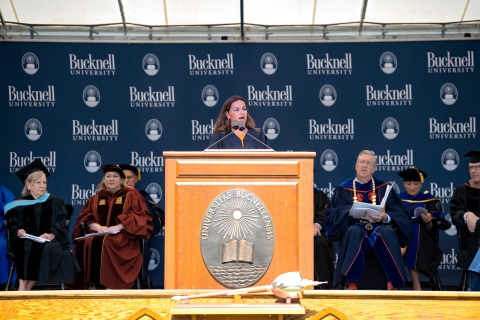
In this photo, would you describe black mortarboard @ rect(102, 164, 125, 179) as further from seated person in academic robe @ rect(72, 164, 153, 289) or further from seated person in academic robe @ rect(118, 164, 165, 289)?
seated person in academic robe @ rect(118, 164, 165, 289)

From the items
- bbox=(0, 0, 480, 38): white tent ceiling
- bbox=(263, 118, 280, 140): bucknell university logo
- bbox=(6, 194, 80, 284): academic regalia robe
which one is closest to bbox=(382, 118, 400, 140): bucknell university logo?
bbox=(0, 0, 480, 38): white tent ceiling

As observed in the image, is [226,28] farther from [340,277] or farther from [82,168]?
[340,277]

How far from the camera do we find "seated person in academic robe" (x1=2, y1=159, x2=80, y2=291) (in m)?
6.44

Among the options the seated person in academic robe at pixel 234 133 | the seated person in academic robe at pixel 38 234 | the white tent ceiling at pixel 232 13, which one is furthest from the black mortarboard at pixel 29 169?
the seated person in academic robe at pixel 234 133

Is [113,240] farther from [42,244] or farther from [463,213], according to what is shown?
[463,213]

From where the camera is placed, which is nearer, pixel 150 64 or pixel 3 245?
pixel 3 245

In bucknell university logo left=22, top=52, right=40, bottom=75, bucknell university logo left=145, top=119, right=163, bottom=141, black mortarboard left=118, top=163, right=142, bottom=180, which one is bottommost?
black mortarboard left=118, top=163, right=142, bottom=180

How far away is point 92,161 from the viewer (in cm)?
786

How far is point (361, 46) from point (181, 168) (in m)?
5.28

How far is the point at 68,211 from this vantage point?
6.95m

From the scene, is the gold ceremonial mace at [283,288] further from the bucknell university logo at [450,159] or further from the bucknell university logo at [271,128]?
the bucknell university logo at [450,159]

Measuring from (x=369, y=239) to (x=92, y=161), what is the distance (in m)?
3.56

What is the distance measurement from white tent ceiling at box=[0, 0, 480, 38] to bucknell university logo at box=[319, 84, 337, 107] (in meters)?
0.68

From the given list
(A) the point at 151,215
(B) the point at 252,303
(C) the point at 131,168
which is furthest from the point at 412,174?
(B) the point at 252,303
